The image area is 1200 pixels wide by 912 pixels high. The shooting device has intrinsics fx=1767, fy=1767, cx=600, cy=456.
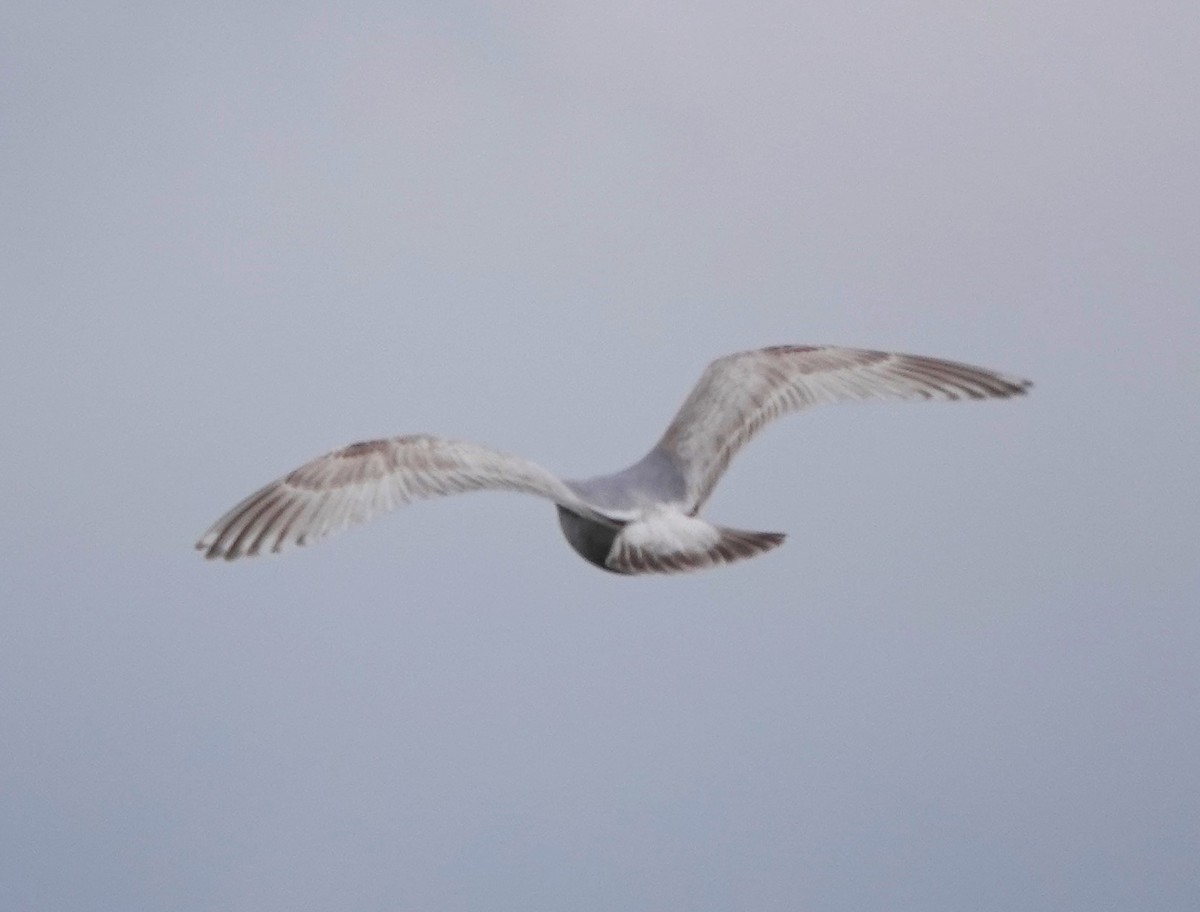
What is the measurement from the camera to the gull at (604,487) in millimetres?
A: 6973

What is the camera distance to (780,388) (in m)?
8.41

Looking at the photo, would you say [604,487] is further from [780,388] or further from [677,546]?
[780,388]

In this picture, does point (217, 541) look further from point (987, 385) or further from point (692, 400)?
point (987, 385)

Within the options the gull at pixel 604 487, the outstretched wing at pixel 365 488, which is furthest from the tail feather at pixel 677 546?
the outstretched wing at pixel 365 488

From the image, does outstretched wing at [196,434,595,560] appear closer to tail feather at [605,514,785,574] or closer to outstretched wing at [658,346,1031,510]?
tail feather at [605,514,785,574]

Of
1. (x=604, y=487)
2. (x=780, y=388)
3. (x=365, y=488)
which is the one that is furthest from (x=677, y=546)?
(x=780, y=388)

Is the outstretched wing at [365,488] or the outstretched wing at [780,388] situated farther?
the outstretched wing at [780,388]

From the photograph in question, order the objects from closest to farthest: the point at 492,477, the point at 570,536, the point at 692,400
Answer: the point at 492,477
the point at 570,536
the point at 692,400

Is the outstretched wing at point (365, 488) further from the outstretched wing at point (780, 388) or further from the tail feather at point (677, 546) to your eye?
the outstretched wing at point (780, 388)

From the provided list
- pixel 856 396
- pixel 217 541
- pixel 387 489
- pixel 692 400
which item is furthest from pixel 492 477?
pixel 856 396

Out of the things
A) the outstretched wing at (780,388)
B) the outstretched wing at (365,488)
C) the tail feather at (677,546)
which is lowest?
the outstretched wing at (365,488)

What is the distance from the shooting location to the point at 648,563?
7238 millimetres

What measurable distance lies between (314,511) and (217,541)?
1.32ft

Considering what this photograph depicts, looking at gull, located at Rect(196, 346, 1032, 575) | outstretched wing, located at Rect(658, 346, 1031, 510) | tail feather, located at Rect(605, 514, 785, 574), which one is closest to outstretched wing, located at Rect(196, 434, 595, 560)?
gull, located at Rect(196, 346, 1032, 575)
